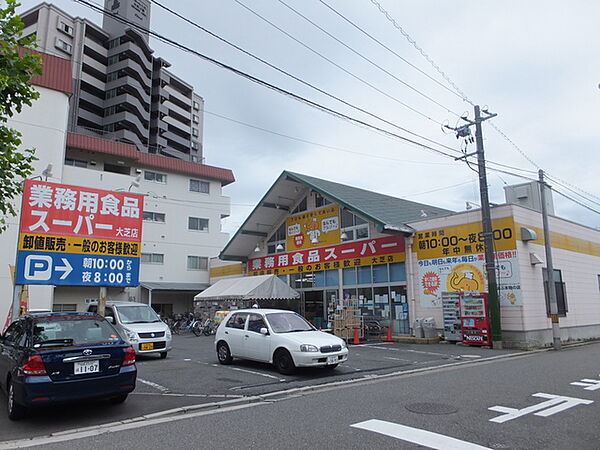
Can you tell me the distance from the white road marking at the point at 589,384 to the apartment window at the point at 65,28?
54.6 meters

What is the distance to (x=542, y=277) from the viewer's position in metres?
16.2

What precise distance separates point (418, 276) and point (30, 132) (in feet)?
70.7

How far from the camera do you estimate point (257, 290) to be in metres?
22.0

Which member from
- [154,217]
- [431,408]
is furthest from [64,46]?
Result: [431,408]

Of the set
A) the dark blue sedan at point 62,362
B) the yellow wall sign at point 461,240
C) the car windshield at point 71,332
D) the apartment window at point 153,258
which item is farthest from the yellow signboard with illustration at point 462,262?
the apartment window at point 153,258

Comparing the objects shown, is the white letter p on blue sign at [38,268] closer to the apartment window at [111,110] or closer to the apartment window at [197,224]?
the apartment window at [197,224]

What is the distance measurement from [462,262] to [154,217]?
23.7 metres

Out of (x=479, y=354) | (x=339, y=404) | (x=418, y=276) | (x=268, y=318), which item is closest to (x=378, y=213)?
(x=418, y=276)

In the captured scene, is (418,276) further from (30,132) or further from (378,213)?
(30,132)

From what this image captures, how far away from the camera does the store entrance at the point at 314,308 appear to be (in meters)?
22.2

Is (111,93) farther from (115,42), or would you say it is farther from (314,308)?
(314,308)

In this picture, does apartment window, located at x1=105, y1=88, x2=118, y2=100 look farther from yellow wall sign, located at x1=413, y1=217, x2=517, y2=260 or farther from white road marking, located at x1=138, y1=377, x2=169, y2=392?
white road marking, located at x1=138, y1=377, x2=169, y2=392

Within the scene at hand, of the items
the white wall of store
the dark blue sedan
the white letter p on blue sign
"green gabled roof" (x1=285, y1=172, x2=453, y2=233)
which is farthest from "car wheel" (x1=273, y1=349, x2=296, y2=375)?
the white wall of store

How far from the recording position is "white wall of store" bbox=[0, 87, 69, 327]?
22.3 meters
